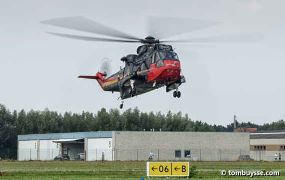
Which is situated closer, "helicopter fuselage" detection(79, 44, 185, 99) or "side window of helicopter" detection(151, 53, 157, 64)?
"helicopter fuselage" detection(79, 44, 185, 99)

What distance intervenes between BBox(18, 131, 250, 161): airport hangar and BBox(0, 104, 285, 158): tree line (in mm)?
24994

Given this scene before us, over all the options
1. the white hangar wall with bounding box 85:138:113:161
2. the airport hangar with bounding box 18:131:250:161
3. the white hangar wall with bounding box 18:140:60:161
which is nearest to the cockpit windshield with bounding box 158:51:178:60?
the airport hangar with bounding box 18:131:250:161

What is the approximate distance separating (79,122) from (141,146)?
5988 cm

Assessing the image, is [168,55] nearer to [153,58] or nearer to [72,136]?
[153,58]

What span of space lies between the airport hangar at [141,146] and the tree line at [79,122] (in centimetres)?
2499

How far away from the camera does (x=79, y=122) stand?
18712 cm

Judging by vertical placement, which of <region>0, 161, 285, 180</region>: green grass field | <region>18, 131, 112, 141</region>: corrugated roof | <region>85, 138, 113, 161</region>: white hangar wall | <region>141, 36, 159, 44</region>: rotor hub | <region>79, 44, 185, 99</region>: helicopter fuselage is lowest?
<region>0, 161, 285, 180</region>: green grass field

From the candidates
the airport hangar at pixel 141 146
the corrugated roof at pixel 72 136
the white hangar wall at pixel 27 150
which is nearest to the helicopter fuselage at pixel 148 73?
the airport hangar at pixel 141 146

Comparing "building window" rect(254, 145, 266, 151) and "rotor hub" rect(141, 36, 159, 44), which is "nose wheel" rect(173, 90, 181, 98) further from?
"building window" rect(254, 145, 266, 151)

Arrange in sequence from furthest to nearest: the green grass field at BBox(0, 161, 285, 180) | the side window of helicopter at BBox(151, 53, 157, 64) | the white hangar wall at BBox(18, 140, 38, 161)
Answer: the white hangar wall at BBox(18, 140, 38, 161), the side window of helicopter at BBox(151, 53, 157, 64), the green grass field at BBox(0, 161, 285, 180)

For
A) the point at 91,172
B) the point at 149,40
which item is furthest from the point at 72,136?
the point at 149,40

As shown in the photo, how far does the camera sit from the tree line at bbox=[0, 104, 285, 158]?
170 meters

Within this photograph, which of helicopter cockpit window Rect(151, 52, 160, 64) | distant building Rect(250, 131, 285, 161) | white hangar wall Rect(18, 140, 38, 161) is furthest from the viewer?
distant building Rect(250, 131, 285, 161)

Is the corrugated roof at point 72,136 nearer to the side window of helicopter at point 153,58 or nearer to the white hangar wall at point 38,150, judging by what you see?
the white hangar wall at point 38,150
